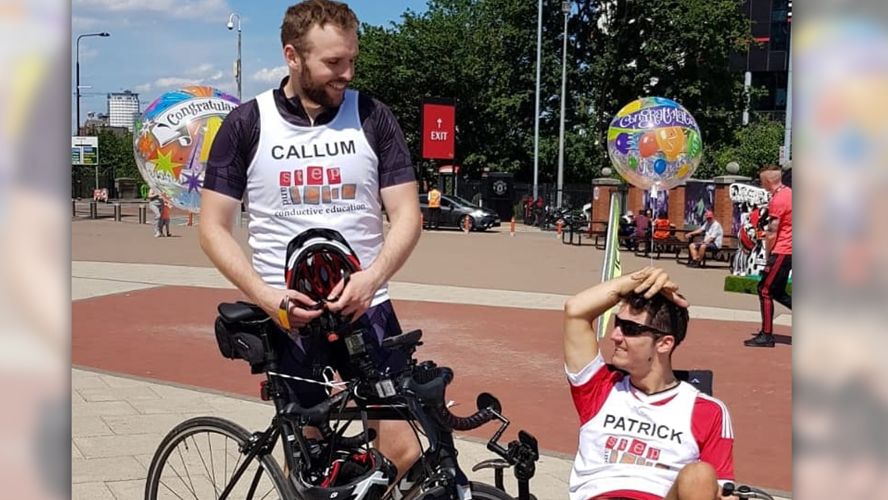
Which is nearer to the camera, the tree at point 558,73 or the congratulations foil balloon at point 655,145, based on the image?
the congratulations foil balloon at point 655,145

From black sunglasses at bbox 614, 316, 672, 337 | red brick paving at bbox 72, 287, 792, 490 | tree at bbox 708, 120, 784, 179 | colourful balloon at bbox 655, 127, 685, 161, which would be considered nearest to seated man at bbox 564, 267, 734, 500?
black sunglasses at bbox 614, 316, 672, 337

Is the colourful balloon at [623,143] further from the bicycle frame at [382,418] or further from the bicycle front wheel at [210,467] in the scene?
the bicycle frame at [382,418]

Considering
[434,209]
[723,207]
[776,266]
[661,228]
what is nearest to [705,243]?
[661,228]

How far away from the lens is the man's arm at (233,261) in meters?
2.70

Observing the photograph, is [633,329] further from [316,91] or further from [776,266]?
[776,266]

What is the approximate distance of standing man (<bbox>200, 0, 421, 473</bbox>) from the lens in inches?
112

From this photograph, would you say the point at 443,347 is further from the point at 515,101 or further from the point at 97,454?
the point at 515,101

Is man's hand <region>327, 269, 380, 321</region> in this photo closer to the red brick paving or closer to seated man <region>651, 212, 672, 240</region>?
the red brick paving

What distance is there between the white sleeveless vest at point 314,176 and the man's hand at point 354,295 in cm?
22

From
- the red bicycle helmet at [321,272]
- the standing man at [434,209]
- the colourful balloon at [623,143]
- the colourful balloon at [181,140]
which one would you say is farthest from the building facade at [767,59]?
the red bicycle helmet at [321,272]
